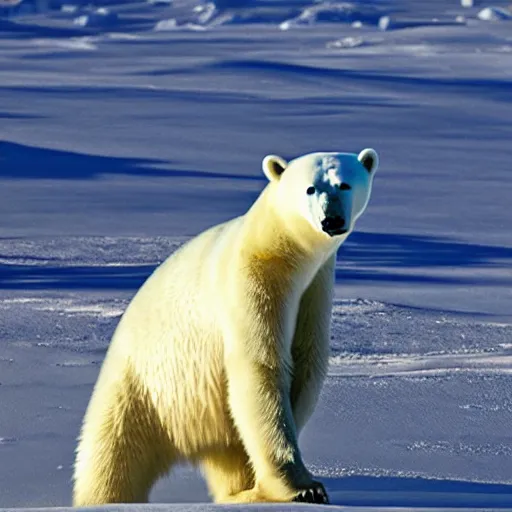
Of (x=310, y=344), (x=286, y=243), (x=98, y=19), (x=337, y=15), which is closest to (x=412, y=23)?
(x=337, y=15)

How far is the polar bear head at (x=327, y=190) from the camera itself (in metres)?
2.70

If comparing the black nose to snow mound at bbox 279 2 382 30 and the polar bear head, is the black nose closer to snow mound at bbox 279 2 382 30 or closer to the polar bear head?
the polar bear head

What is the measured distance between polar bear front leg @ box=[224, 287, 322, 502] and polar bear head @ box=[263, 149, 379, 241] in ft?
0.64

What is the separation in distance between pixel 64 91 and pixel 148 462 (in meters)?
11.7

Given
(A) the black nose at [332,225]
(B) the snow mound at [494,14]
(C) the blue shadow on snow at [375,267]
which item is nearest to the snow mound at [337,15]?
(B) the snow mound at [494,14]

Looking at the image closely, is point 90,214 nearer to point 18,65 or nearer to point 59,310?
point 59,310

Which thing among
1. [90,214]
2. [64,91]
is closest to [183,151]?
[90,214]

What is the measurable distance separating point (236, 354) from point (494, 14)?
68.4 feet

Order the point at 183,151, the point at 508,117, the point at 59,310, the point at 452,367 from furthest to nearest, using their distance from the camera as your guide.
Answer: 1. the point at 508,117
2. the point at 183,151
3. the point at 59,310
4. the point at 452,367

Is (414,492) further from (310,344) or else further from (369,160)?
(369,160)

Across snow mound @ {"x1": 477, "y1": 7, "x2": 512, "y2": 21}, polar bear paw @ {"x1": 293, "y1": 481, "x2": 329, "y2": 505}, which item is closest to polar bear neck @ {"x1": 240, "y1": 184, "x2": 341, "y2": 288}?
polar bear paw @ {"x1": 293, "y1": 481, "x2": 329, "y2": 505}

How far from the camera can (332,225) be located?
268 centimetres

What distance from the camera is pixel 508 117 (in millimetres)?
12758

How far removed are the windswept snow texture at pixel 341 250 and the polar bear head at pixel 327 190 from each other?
537 mm
